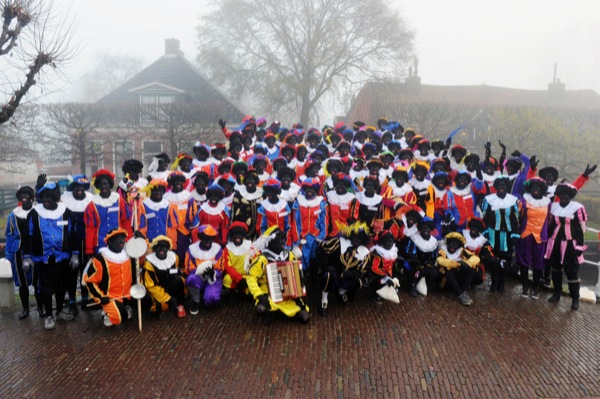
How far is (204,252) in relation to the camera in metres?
7.22

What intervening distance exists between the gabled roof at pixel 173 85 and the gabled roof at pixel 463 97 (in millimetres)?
8544

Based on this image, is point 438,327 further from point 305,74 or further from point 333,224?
point 305,74

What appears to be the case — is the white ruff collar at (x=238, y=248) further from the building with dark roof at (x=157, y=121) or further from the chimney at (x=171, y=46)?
the chimney at (x=171, y=46)

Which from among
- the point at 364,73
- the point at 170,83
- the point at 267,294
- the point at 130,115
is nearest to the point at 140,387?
the point at 267,294

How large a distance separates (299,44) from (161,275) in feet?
74.3

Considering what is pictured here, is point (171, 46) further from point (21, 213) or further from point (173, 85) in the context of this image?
point (21, 213)

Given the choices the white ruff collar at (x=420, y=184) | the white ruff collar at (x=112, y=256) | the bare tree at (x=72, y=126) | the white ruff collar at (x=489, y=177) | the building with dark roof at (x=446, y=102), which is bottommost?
the white ruff collar at (x=112, y=256)

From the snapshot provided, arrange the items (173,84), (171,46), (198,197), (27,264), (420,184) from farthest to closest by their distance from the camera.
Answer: (171,46), (173,84), (420,184), (198,197), (27,264)

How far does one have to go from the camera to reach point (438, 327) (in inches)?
254

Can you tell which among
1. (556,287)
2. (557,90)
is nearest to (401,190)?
(556,287)

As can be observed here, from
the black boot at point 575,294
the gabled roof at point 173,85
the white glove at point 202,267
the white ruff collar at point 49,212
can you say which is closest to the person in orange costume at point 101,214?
the white ruff collar at point 49,212

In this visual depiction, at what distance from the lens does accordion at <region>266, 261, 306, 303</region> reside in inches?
256

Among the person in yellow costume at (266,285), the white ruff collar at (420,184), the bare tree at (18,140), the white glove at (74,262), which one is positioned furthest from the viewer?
the bare tree at (18,140)

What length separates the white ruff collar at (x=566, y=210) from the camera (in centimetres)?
714
